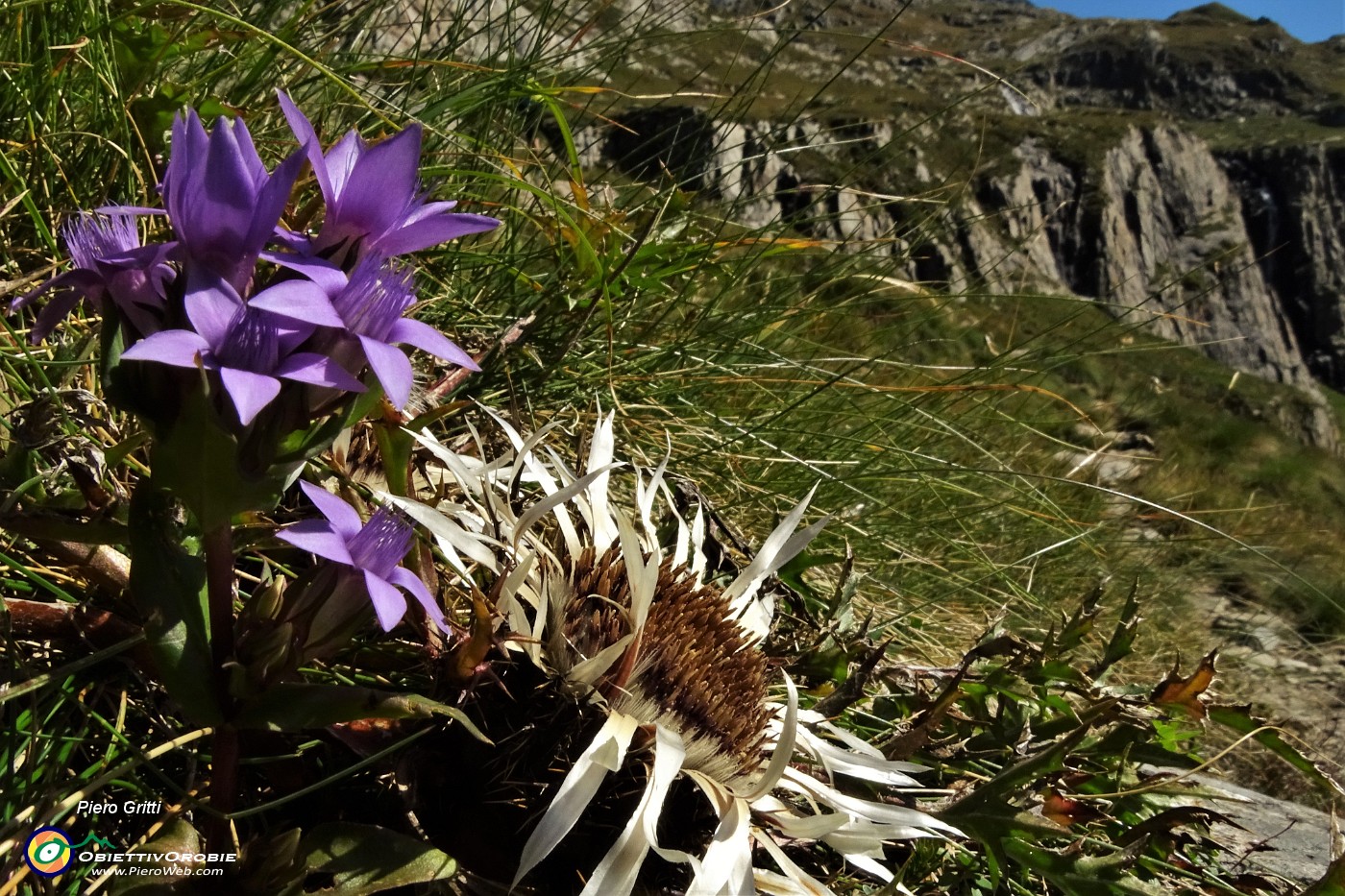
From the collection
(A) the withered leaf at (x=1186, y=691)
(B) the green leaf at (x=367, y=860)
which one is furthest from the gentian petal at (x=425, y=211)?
(A) the withered leaf at (x=1186, y=691)

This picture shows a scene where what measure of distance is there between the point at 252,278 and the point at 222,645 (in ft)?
1.03

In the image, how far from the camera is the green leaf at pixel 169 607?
764 millimetres

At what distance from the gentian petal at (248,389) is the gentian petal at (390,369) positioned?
2.6 inches

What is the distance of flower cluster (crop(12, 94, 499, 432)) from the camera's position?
0.65 meters

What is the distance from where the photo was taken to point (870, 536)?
2.17 meters

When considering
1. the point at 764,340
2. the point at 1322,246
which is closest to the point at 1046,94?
the point at 1322,246

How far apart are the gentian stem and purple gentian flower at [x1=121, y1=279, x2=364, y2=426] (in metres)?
0.18

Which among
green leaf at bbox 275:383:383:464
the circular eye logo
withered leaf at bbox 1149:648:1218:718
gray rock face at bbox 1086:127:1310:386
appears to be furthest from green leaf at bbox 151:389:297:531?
gray rock face at bbox 1086:127:1310:386

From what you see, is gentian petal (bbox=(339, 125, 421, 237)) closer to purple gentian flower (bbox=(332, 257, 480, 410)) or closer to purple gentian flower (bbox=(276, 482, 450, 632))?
purple gentian flower (bbox=(332, 257, 480, 410))

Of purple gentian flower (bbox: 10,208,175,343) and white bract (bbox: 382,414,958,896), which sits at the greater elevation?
purple gentian flower (bbox: 10,208,175,343)

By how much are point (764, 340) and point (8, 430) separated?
6.11ft

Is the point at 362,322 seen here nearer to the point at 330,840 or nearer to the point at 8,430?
the point at 330,840

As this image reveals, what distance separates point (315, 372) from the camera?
66 centimetres

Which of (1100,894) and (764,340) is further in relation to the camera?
(764,340)
